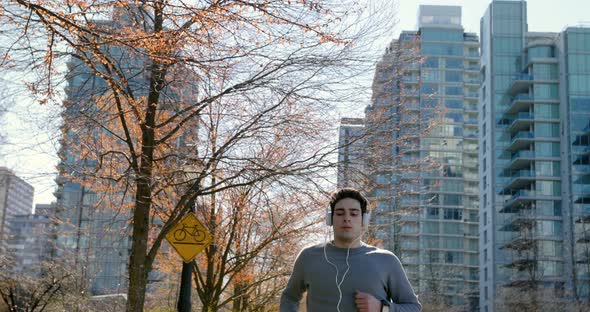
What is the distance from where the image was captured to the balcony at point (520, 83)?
7806 centimetres

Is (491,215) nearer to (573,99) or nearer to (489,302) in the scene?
(489,302)

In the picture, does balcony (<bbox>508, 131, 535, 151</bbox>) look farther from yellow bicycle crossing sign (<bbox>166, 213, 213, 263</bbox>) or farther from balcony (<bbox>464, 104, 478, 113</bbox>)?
yellow bicycle crossing sign (<bbox>166, 213, 213, 263</bbox>)

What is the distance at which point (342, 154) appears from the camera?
1184 cm

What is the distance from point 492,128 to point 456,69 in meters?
18.0

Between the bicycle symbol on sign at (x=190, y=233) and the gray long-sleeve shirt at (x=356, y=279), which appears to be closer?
the gray long-sleeve shirt at (x=356, y=279)

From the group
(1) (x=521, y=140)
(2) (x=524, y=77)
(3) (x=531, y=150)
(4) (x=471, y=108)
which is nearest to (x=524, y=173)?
(3) (x=531, y=150)

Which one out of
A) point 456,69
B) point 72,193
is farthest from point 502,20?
point 72,193

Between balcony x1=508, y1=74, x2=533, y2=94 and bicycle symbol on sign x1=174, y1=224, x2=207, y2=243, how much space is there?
230ft

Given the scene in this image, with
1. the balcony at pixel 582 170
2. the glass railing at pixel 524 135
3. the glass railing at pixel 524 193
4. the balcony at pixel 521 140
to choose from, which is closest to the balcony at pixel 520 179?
the glass railing at pixel 524 193

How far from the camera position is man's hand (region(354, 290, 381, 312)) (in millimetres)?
3932

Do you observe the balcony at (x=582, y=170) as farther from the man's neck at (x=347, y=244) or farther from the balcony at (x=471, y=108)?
the man's neck at (x=347, y=244)

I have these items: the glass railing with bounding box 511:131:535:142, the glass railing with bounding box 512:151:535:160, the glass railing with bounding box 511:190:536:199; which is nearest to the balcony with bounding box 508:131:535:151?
the glass railing with bounding box 511:131:535:142

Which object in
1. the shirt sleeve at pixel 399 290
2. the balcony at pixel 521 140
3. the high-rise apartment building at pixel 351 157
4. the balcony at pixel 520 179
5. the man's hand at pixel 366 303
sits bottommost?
the man's hand at pixel 366 303

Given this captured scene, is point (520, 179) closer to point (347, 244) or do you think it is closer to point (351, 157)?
point (351, 157)
